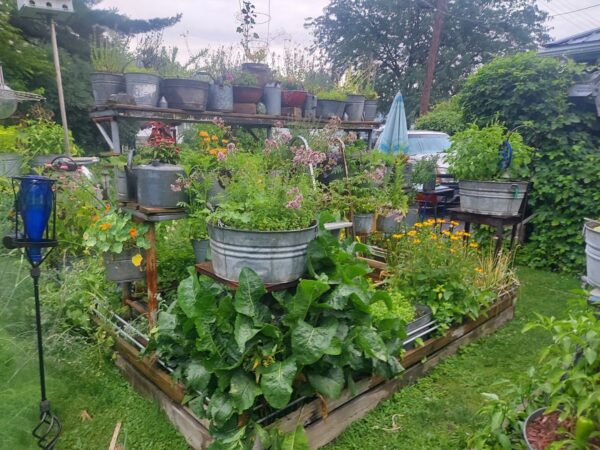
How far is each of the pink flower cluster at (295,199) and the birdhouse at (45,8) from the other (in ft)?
13.5

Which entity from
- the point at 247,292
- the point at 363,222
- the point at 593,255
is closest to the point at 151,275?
the point at 247,292

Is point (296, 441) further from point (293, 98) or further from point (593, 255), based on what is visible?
point (293, 98)

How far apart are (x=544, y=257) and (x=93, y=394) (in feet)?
17.5

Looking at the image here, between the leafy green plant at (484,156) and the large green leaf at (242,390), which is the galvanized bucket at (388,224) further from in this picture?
the large green leaf at (242,390)

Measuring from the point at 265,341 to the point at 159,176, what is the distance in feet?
3.74

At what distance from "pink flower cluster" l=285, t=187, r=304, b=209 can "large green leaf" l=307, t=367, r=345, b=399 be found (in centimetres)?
83

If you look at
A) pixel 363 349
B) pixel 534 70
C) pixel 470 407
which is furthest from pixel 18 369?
pixel 534 70

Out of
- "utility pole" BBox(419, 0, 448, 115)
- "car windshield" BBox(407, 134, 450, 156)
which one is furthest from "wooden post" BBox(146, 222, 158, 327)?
"utility pole" BBox(419, 0, 448, 115)

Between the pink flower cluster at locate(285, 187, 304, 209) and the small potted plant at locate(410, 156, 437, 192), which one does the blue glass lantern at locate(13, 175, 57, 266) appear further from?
the small potted plant at locate(410, 156, 437, 192)

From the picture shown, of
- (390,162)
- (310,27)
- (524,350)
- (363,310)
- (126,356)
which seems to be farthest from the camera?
(310,27)

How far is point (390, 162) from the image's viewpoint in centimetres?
423

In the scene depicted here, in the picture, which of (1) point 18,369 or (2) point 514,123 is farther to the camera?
(2) point 514,123

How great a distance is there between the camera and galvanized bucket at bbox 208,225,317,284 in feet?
6.07

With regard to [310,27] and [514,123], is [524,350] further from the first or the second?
[310,27]
